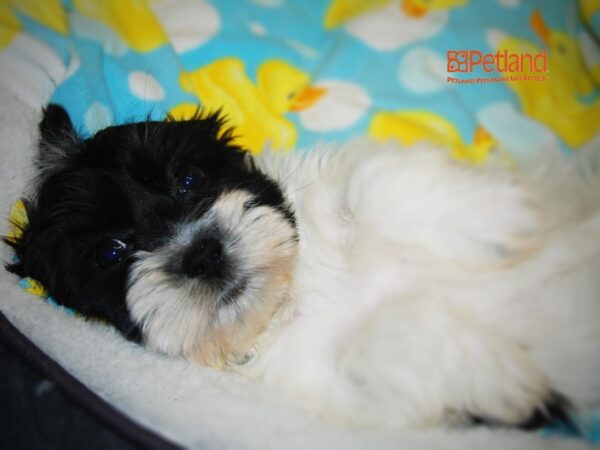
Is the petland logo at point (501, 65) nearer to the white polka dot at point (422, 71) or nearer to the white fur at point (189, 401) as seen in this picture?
the white polka dot at point (422, 71)

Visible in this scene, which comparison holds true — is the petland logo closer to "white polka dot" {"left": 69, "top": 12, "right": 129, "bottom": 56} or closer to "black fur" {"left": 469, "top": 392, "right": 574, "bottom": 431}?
"black fur" {"left": 469, "top": 392, "right": 574, "bottom": 431}

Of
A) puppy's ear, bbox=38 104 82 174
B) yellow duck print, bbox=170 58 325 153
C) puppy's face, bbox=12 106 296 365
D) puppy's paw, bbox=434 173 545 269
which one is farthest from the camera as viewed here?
yellow duck print, bbox=170 58 325 153

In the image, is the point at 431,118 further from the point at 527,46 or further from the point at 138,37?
the point at 138,37

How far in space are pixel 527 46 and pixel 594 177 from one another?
0.89m

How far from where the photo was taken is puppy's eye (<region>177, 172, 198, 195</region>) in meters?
1.69

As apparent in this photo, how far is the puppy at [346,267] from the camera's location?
50.4 inches

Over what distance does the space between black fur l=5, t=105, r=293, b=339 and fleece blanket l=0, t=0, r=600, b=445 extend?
16.2 inches

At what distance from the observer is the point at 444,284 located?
138 centimetres

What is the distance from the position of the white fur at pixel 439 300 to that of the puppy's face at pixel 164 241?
185mm

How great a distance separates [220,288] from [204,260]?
0.33 feet

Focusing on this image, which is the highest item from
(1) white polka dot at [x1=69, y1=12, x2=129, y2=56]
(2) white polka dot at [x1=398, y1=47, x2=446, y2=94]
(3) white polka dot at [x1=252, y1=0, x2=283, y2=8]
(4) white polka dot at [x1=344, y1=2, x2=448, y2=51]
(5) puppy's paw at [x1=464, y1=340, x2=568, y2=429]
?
(1) white polka dot at [x1=69, y1=12, x2=129, y2=56]

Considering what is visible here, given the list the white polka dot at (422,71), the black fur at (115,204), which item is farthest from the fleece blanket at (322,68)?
the black fur at (115,204)

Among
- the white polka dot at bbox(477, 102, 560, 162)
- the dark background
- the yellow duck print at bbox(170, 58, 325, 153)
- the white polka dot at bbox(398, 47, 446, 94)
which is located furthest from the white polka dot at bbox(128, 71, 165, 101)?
the white polka dot at bbox(477, 102, 560, 162)

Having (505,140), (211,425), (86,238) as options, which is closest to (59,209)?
(86,238)
